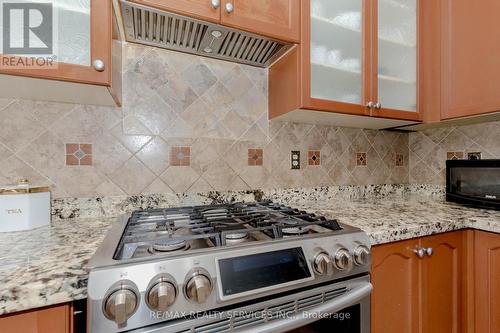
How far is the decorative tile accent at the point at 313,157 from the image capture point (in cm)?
145

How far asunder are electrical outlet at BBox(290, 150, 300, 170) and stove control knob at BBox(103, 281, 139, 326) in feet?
3.45

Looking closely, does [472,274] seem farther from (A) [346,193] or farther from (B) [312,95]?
(B) [312,95]

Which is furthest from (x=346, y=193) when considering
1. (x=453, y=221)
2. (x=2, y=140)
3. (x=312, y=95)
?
(x=2, y=140)

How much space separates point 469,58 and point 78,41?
1.64m

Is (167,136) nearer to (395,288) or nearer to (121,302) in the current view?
(121,302)

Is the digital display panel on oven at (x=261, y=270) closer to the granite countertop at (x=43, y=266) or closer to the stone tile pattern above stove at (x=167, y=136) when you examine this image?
the granite countertop at (x=43, y=266)

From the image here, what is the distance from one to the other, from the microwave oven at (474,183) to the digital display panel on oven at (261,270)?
112 cm

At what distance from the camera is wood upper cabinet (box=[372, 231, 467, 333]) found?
33.8 inches

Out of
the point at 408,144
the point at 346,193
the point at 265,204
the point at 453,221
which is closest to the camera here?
the point at 453,221

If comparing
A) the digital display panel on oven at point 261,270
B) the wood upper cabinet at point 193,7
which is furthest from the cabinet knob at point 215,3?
the digital display panel on oven at point 261,270

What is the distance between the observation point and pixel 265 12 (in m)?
1.01

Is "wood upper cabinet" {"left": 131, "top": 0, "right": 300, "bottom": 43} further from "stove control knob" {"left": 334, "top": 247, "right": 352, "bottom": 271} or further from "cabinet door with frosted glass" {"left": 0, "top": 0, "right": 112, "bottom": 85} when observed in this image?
"stove control knob" {"left": 334, "top": 247, "right": 352, "bottom": 271}

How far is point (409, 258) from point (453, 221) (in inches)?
10.3

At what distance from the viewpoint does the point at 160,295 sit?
0.51 meters
